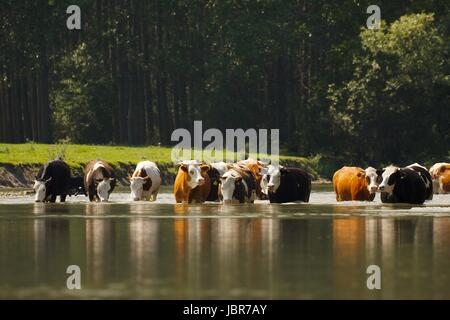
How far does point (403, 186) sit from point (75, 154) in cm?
3120

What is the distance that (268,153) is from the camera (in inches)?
3962

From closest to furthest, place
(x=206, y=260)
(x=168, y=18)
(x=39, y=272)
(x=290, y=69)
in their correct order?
(x=39, y=272), (x=206, y=260), (x=168, y=18), (x=290, y=69)

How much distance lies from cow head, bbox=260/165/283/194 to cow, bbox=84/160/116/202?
17.4 feet

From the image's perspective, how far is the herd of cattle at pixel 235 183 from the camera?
46469 mm

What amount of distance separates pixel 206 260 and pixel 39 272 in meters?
2.98

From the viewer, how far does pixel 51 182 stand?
47906 millimetres

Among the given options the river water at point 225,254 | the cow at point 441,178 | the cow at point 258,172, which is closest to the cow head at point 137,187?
the cow at point 258,172

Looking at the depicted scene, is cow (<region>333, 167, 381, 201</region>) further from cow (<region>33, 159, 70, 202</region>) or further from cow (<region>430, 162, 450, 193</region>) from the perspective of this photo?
cow (<region>430, 162, 450, 193</region>)

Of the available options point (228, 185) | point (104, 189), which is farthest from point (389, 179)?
point (104, 189)

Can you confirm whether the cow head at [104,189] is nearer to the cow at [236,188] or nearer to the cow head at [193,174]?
the cow head at [193,174]

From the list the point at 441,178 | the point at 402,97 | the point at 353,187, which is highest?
the point at 402,97

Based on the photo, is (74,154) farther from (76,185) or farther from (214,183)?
(214,183)

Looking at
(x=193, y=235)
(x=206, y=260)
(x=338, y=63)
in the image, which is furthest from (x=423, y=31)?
(x=206, y=260)
